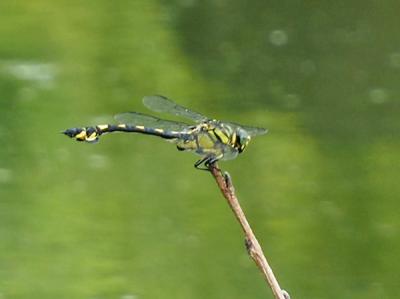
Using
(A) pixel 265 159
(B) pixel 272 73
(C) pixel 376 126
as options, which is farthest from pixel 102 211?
(C) pixel 376 126

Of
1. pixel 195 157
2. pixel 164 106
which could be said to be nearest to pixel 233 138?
pixel 164 106

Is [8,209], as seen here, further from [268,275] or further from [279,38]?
[268,275]

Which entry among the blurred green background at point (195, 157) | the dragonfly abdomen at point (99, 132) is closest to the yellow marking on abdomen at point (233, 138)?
the dragonfly abdomen at point (99, 132)

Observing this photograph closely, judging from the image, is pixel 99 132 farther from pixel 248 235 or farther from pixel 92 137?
pixel 248 235

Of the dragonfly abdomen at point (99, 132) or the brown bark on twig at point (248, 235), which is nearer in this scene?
the brown bark on twig at point (248, 235)

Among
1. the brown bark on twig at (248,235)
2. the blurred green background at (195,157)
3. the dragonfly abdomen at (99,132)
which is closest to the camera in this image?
the brown bark on twig at (248,235)

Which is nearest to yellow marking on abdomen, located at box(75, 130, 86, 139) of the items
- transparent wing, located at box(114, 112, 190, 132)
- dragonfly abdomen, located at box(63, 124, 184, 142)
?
dragonfly abdomen, located at box(63, 124, 184, 142)

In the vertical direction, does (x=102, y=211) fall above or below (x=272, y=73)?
below

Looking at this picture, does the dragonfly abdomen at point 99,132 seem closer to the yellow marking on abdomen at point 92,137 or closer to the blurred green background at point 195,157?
the yellow marking on abdomen at point 92,137
